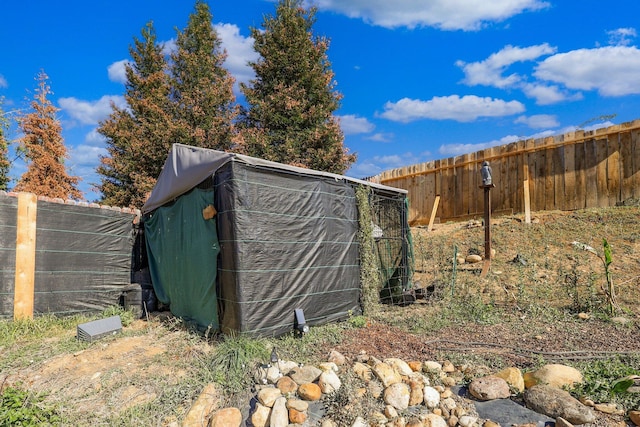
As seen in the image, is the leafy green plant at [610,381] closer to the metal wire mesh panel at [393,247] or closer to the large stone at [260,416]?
the large stone at [260,416]

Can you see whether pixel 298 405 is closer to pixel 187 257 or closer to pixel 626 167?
pixel 187 257

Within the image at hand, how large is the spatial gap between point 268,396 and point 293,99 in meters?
8.89

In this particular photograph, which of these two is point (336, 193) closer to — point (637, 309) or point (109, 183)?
point (637, 309)

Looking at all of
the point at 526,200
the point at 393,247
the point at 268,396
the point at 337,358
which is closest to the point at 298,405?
the point at 268,396

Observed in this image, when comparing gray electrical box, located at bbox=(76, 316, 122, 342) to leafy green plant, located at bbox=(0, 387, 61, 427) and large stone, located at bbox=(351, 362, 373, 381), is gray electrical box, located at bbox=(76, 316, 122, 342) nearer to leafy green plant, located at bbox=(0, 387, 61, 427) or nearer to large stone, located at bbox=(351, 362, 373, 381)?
leafy green plant, located at bbox=(0, 387, 61, 427)

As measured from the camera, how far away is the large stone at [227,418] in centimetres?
234

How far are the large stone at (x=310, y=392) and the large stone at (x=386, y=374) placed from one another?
0.43 metres

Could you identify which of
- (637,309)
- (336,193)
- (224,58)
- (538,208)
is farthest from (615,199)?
(224,58)

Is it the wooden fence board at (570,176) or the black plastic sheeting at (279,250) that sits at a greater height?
the wooden fence board at (570,176)

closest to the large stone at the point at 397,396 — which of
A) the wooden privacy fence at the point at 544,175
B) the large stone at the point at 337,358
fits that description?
the large stone at the point at 337,358

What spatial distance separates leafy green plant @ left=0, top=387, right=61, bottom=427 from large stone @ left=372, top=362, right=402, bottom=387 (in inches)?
82.3

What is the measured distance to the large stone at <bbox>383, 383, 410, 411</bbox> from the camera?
7.86 ft

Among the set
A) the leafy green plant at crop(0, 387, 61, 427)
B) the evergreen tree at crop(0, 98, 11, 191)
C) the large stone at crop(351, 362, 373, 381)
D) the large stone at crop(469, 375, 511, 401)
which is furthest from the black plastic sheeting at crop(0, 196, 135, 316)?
the evergreen tree at crop(0, 98, 11, 191)

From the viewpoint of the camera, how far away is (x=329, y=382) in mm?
2582
